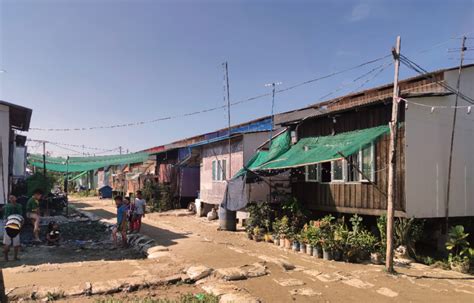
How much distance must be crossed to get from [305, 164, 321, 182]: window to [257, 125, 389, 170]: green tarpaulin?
2.72 feet

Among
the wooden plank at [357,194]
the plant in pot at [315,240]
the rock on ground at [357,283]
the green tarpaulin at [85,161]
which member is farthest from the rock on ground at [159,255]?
the green tarpaulin at [85,161]

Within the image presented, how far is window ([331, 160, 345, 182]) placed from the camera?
1325 cm

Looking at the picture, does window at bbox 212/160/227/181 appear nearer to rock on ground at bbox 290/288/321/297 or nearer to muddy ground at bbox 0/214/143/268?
muddy ground at bbox 0/214/143/268

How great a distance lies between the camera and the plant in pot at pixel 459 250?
392 inches

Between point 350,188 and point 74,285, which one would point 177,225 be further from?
point 74,285

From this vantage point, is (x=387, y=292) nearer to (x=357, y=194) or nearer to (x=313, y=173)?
(x=357, y=194)

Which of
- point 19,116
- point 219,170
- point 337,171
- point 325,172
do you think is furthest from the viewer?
point 219,170

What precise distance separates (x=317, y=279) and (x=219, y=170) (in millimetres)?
12452

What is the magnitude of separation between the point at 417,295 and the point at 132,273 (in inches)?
234

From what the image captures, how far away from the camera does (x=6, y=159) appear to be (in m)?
14.0

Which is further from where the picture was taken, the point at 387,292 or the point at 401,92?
the point at 401,92

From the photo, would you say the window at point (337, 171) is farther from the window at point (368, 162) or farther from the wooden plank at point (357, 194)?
the window at point (368, 162)

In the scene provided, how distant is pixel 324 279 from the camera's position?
864 cm

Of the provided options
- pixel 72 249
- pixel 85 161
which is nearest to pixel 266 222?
pixel 72 249
